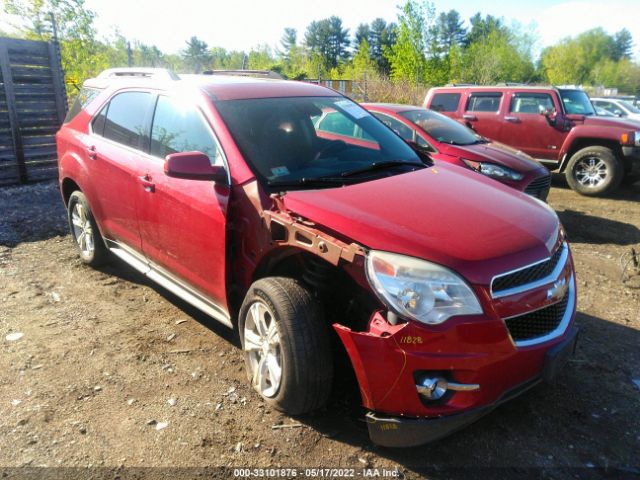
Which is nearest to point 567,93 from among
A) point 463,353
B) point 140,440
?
point 463,353

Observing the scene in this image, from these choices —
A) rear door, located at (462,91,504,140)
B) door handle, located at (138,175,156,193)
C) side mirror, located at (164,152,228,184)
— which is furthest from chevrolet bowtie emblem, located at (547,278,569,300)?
rear door, located at (462,91,504,140)

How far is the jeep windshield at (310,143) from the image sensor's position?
304cm

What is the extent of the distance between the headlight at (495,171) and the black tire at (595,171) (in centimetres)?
340

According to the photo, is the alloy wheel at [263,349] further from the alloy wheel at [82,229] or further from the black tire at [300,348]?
the alloy wheel at [82,229]

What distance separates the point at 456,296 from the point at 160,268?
239 cm

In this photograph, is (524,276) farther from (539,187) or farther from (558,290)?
(539,187)

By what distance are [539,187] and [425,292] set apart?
4.70 meters

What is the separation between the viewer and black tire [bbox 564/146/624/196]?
840cm

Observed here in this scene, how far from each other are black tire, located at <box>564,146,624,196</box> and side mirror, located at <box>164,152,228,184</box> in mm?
7853

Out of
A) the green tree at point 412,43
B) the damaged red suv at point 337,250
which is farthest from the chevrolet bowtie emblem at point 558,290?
the green tree at point 412,43

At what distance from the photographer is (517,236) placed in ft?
8.28

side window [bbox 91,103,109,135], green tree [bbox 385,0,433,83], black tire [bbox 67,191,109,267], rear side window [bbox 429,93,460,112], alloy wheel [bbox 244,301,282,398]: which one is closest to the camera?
alloy wheel [bbox 244,301,282,398]

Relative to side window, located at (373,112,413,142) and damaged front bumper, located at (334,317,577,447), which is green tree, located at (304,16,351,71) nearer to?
side window, located at (373,112,413,142)

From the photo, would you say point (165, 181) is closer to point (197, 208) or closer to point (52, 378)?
point (197, 208)
